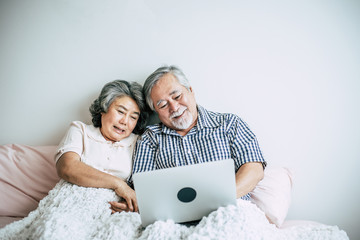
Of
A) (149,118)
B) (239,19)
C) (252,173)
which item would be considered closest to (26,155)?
(149,118)

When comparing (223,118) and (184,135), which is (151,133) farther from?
(223,118)

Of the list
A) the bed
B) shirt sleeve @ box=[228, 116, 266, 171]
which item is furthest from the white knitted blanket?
shirt sleeve @ box=[228, 116, 266, 171]

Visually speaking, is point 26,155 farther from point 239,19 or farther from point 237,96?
point 239,19

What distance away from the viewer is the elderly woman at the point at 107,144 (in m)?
1.18

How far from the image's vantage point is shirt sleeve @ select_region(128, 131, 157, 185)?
4.39ft

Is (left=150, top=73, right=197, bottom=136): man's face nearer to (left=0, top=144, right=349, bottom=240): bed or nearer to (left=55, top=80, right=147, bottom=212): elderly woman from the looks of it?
(left=55, top=80, right=147, bottom=212): elderly woman

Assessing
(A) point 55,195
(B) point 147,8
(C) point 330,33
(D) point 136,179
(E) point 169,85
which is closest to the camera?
(D) point 136,179

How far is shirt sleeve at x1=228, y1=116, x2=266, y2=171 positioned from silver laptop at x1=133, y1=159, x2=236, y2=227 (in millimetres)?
439

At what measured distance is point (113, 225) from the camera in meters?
0.94

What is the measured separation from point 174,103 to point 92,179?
0.61 m

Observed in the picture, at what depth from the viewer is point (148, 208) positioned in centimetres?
87

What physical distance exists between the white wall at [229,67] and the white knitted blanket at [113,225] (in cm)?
61

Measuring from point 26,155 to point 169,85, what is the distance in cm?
102

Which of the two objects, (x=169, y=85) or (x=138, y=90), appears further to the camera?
(x=138, y=90)
